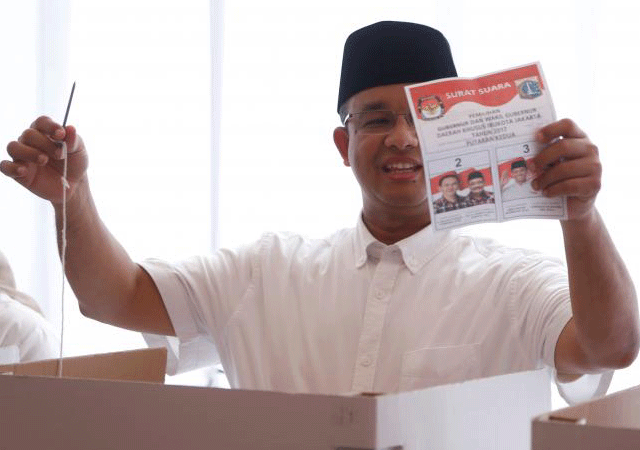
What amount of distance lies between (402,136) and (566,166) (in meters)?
0.44

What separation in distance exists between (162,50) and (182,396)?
7.59 feet

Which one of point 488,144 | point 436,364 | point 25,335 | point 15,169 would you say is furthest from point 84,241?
point 488,144

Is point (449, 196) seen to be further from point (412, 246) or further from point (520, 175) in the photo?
point (412, 246)

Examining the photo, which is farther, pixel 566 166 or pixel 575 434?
pixel 566 166

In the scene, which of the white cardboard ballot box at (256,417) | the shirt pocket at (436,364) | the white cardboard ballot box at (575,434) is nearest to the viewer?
the white cardboard ballot box at (575,434)

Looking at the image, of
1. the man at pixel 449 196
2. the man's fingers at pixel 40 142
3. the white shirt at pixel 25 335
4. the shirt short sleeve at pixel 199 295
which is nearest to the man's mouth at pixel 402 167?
the shirt short sleeve at pixel 199 295

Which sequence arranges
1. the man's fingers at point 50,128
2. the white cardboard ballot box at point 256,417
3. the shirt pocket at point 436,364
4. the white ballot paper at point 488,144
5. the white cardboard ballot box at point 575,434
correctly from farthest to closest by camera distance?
the shirt pocket at point 436,364
the man's fingers at point 50,128
the white ballot paper at point 488,144
the white cardboard ballot box at point 256,417
the white cardboard ballot box at point 575,434

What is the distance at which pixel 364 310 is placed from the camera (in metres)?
1.56

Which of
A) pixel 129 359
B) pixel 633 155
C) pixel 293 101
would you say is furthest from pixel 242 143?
pixel 129 359

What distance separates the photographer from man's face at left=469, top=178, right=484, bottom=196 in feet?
3.79

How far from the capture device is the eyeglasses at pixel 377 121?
1.60m

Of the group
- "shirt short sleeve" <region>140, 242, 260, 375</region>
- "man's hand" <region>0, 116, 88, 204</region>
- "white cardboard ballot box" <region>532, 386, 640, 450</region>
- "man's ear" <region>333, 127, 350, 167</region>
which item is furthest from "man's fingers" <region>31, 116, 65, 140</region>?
"white cardboard ballot box" <region>532, 386, 640, 450</region>

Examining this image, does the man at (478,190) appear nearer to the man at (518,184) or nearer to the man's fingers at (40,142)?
the man at (518,184)

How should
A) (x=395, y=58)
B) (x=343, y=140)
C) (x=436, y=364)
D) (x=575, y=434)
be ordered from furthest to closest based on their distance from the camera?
(x=343, y=140) → (x=395, y=58) → (x=436, y=364) → (x=575, y=434)
